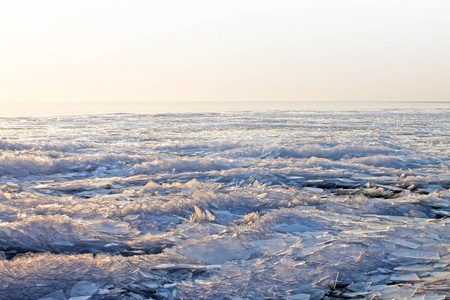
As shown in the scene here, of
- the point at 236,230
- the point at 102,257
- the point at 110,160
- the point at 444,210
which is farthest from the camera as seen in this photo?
the point at 110,160

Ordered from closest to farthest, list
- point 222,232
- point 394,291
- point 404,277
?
point 394,291
point 404,277
point 222,232

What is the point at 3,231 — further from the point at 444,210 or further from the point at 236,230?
the point at 444,210

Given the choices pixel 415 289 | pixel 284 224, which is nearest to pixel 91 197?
pixel 284 224

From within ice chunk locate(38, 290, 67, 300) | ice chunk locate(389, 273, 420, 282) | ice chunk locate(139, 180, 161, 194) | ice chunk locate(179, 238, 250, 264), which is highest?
ice chunk locate(139, 180, 161, 194)

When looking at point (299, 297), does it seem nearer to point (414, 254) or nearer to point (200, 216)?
point (414, 254)

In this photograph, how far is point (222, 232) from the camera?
3.49 m

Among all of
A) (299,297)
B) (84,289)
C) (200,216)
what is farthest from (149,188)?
(299,297)

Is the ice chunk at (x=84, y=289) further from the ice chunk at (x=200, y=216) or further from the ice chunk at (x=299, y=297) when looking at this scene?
the ice chunk at (x=200, y=216)

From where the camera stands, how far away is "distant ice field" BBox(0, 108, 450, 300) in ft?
8.39

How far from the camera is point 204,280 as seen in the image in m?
2.62

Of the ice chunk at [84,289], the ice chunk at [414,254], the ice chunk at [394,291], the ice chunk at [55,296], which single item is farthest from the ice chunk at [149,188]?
the ice chunk at [394,291]

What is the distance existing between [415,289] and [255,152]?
567cm

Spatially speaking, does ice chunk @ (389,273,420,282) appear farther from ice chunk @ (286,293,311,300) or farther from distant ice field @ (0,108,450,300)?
ice chunk @ (286,293,311,300)

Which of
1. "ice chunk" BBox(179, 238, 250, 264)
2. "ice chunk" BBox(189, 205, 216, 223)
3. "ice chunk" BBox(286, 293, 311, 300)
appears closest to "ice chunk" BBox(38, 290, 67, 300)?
"ice chunk" BBox(179, 238, 250, 264)
